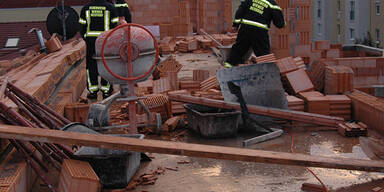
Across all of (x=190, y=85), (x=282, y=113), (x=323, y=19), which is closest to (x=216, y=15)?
(x=190, y=85)

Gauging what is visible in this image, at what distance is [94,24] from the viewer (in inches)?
332

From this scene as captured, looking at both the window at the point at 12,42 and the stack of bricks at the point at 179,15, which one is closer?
the stack of bricks at the point at 179,15

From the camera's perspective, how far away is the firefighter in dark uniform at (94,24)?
838 centimetres

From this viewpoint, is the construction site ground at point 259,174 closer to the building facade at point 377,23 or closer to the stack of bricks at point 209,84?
the stack of bricks at point 209,84

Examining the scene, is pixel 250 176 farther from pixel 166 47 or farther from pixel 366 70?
pixel 166 47

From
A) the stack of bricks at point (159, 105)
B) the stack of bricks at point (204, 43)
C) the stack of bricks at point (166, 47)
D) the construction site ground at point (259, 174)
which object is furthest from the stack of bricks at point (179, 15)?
the construction site ground at point (259, 174)

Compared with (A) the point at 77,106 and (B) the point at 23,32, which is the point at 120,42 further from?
(B) the point at 23,32

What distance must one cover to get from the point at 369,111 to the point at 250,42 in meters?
2.59

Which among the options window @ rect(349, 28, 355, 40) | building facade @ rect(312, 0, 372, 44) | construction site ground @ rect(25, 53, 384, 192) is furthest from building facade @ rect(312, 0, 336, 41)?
construction site ground @ rect(25, 53, 384, 192)

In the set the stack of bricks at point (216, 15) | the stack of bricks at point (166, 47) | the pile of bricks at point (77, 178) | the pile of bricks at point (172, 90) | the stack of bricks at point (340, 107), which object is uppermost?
the stack of bricks at point (216, 15)

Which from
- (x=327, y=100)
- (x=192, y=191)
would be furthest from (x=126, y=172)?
(x=327, y=100)

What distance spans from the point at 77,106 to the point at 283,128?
9.45 ft

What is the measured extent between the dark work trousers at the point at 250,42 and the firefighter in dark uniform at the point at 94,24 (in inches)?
82.1

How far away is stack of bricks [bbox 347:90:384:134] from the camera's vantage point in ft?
21.5
